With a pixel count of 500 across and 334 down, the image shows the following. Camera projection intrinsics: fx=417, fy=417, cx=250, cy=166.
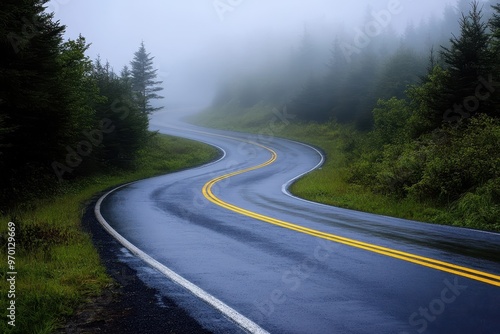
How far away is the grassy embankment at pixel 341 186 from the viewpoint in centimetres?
1277

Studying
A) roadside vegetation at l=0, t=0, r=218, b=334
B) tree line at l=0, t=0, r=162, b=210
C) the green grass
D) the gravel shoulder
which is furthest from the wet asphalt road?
tree line at l=0, t=0, r=162, b=210

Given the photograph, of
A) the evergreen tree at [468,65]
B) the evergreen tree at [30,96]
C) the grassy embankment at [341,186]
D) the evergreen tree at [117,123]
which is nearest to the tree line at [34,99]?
the evergreen tree at [30,96]

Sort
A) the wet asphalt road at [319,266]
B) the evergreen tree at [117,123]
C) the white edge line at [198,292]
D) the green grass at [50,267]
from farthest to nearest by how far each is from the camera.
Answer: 1. the evergreen tree at [117,123]
2. the green grass at [50,267]
3. the wet asphalt road at [319,266]
4. the white edge line at [198,292]

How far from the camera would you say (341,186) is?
1966 cm

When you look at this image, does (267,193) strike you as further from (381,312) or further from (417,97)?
(381,312)

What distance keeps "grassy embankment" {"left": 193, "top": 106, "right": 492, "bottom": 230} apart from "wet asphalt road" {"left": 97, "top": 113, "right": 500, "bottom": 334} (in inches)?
62.0

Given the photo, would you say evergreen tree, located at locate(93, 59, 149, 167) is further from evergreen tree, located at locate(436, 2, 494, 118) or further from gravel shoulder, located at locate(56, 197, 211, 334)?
gravel shoulder, located at locate(56, 197, 211, 334)

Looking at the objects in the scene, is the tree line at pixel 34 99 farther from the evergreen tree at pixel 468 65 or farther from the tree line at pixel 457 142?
A: the evergreen tree at pixel 468 65

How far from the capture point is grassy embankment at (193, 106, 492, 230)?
41.9 feet

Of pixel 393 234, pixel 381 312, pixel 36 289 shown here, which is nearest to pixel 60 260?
pixel 36 289

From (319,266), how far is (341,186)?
43.4 feet

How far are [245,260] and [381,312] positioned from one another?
2.97 m

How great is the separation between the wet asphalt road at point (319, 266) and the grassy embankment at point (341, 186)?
157 centimetres

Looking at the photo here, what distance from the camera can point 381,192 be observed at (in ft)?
53.1
